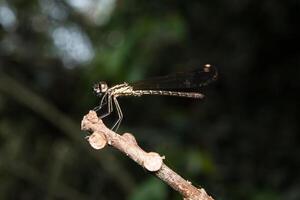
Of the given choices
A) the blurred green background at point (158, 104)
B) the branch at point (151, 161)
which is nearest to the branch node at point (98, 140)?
the branch at point (151, 161)

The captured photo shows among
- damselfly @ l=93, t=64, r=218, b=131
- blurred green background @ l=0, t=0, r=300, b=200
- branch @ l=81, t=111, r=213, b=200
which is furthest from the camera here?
blurred green background @ l=0, t=0, r=300, b=200

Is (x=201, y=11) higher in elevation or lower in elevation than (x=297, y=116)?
higher

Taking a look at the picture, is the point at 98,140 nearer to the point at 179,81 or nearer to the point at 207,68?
the point at 179,81

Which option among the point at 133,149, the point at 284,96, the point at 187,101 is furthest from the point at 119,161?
the point at 133,149

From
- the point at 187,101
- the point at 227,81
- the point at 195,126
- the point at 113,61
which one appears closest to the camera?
the point at 113,61

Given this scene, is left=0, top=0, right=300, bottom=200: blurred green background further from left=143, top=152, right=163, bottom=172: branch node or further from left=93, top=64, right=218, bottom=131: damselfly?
left=143, top=152, right=163, bottom=172: branch node

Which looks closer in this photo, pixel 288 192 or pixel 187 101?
pixel 288 192

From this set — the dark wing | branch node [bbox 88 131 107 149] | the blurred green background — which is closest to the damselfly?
the dark wing

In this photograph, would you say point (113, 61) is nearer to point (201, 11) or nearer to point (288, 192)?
point (288, 192)
